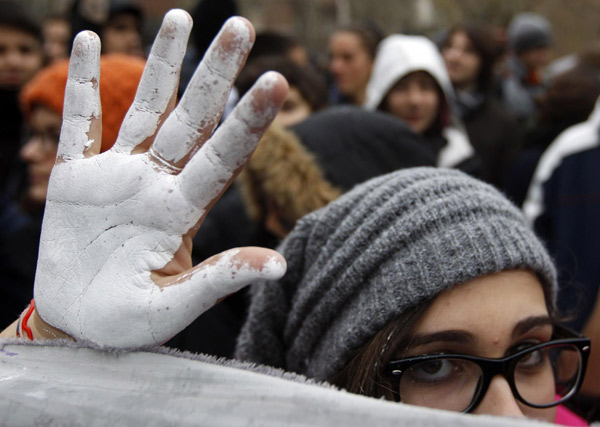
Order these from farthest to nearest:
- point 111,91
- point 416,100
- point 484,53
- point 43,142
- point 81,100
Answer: point 484,53, point 416,100, point 43,142, point 111,91, point 81,100

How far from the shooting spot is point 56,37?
596cm

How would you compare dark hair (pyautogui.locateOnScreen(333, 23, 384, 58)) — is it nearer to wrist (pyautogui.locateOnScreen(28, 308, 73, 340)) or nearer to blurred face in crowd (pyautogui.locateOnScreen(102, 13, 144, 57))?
blurred face in crowd (pyautogui.locateOnScreen(102, 13, 144, 57))

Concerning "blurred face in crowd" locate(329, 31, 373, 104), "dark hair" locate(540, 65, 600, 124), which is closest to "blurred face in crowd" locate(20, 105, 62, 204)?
"blurred face in crowd" locate(329, 31, 373, 104)

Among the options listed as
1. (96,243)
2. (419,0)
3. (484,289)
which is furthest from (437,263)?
(419,0)

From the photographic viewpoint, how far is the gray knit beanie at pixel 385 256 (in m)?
1.32

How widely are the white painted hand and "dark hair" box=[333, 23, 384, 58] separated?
148 inches

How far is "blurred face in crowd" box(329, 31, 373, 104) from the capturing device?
4.55 metres

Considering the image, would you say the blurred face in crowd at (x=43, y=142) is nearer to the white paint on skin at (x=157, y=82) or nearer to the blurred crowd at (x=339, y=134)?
the blurred crowd at (x=339, y=134)

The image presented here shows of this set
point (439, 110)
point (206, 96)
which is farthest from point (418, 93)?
point (206, 96)

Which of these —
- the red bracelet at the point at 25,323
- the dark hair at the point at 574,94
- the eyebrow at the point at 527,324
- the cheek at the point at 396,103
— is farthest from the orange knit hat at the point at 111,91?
the dark hair at the point at 574,94

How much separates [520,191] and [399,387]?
308 centimetres

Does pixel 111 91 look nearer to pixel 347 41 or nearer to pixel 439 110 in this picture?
pixel 439 110

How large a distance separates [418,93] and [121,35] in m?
2.53

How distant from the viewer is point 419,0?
22031 millimetres
